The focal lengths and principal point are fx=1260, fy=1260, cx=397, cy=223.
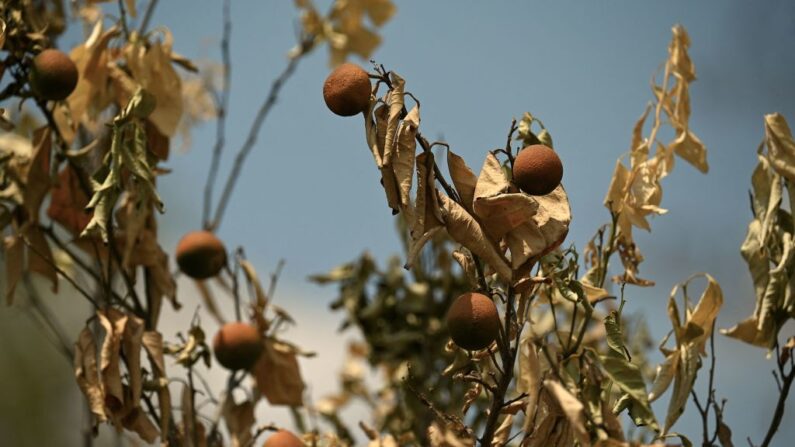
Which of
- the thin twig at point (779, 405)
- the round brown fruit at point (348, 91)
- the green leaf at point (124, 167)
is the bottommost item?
the thin twig at point (779, 405)

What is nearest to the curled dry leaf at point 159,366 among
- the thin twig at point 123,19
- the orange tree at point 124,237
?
the orange tree at point 124,237

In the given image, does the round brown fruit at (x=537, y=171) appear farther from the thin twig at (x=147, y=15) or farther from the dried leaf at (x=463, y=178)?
the thin twig at (x=147, y=15)

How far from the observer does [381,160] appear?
1.57 m

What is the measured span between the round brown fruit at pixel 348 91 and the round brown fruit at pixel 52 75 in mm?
699

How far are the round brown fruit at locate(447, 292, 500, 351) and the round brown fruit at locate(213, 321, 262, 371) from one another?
0.89 meters

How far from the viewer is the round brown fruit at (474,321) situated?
1.54m

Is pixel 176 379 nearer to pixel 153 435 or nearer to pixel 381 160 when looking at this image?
pixel 153 435

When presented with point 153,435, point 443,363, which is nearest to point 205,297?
point 153,435

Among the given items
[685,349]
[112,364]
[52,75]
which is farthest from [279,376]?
[685,349]

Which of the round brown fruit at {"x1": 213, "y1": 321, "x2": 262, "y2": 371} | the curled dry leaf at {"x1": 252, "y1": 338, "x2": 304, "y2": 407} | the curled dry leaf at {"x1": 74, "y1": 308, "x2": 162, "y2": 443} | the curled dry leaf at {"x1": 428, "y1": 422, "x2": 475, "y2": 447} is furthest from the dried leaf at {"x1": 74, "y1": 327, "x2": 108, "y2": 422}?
the curled dry leaf at {"x1": 428, "y1": 422, "x2": 475, "y2": 447}

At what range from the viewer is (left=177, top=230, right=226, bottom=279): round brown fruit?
2.49 metres

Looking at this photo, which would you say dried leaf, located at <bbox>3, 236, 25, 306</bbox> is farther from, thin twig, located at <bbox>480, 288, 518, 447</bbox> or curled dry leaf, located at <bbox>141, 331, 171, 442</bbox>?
thin twig, located at <bbox>480, 288, 518, 447</bbox>

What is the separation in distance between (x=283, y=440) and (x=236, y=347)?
31cm

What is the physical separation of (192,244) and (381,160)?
101 cm
